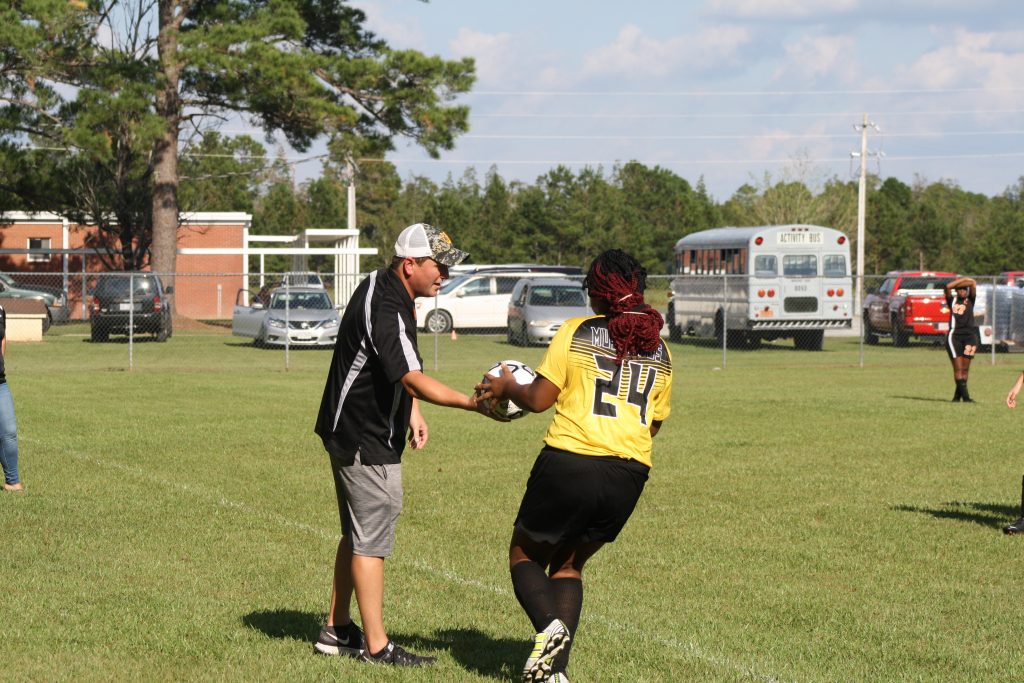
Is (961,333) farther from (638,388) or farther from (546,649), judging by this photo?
(546,649)

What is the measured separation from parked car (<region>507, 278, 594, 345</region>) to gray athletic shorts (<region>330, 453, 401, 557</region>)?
2377 centimetres

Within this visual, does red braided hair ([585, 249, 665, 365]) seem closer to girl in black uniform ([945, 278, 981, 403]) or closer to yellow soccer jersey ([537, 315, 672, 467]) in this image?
yellow soccer jersey ([537, 315, 672, 467])

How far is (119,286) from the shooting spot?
3272cm

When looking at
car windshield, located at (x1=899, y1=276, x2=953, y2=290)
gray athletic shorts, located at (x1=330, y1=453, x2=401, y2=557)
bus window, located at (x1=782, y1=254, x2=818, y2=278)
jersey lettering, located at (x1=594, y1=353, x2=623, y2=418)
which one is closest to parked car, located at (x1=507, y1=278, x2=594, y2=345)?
bus window, located at (x1=782, y1=254, x2=818, y2=278)

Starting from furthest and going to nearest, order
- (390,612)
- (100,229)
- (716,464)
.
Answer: (100,229) → (716,464) → (390,612)

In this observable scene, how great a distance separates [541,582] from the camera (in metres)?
5.37

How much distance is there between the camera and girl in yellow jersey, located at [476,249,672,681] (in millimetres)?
5207

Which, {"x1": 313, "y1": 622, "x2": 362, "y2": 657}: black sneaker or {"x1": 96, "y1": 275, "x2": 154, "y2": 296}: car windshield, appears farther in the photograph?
{"x1": 96, "y1": 275, "x2": 154, "y2": 296}: car windshield

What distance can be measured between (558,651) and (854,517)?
5.44 meters

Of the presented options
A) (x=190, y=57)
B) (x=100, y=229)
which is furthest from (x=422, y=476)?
(x=100, y=229)

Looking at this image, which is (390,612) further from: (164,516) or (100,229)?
(100,229)

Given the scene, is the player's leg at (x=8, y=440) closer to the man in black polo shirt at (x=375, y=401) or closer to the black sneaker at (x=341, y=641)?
A: the black sneaker at (x=341, y=641)

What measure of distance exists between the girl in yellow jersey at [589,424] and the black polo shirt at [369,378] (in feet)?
1.66

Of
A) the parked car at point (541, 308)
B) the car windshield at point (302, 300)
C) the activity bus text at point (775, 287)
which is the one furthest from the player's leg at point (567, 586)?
the car windshield at point (302, 300)
